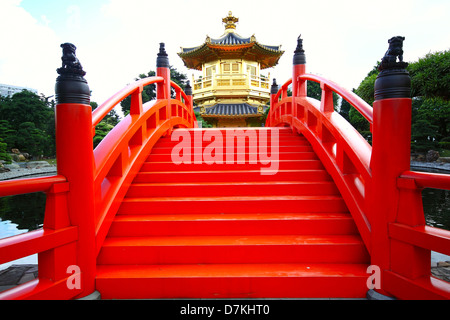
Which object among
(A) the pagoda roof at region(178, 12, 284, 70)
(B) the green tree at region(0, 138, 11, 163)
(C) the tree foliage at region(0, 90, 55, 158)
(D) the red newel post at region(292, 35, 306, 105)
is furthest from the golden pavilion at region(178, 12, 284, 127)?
(C) the tree foliage at region(0, 90, 55, 158)

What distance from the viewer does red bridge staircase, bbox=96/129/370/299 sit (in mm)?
2062

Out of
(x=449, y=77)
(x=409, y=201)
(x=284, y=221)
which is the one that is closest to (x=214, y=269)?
(x=284, y=221)

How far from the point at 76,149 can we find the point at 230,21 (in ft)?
73.1

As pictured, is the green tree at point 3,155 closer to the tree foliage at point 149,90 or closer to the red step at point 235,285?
the tree foliage at point 149,90

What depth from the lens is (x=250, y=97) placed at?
19547 mm

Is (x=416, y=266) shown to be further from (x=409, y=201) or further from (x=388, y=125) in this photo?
(x=388, y=125)

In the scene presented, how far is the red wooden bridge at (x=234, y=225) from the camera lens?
1.89m

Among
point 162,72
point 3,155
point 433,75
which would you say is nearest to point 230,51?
point 433,75

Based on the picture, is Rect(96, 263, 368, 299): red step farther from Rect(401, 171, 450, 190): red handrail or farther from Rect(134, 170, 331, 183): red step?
Rect(134, 170, 331, 183): red step

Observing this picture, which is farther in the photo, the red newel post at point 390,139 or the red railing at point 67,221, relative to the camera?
the red newel post at point 390,139

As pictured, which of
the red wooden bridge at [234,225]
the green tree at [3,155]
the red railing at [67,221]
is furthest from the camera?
the green tree at [3,155]

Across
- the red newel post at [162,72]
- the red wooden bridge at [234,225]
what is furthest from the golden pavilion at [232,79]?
the red wooden bridge at [234,225]

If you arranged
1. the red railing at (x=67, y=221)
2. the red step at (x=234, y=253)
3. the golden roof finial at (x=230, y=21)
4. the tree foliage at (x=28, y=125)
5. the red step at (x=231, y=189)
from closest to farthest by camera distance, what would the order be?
the red railing at (x=67, y=221), the red step at (x=234, y=253), the red step at (x=231, y=189), the golden roof finial at (x=230, y=21), the tree foliage at (x=28, y=125)

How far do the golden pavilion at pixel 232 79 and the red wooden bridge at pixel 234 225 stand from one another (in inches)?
620
